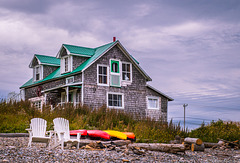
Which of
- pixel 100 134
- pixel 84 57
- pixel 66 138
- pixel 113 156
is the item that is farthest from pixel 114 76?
pixel 113 156

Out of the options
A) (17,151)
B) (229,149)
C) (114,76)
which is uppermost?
(114,76)

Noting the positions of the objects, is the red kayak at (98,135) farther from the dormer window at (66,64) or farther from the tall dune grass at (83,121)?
the dormer window at (66,64)

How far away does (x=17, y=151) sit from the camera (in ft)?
26.1

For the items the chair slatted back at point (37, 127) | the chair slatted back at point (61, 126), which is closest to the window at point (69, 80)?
the chair slatted back at point (37, 127)

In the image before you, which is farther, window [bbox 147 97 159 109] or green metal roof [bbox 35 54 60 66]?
green metal roof [bbox 35 54 60 66]

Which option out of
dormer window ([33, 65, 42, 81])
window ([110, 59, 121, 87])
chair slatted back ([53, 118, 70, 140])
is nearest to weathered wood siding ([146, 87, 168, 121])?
window ([110, 59, 121, 87])

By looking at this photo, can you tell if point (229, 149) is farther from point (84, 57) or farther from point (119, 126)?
point (84, 57)

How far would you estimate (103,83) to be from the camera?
2314cm

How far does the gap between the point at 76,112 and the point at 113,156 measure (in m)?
9.32

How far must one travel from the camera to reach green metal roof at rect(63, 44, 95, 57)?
2393 centimetres

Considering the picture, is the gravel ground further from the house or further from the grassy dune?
the house

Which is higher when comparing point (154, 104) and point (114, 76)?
point (114, 76)

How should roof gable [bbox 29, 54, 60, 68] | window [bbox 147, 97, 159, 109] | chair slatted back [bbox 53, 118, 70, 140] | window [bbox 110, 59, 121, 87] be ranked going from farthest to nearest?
roof gable [bbox 29, 54, 60, 68], window [bbox 147, 97, 159, 109], window [bbox 110, 59, 121, 87], chair slatted back [bbox 53, 118, 70, 140]

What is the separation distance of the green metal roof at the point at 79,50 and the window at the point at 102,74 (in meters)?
1.82
